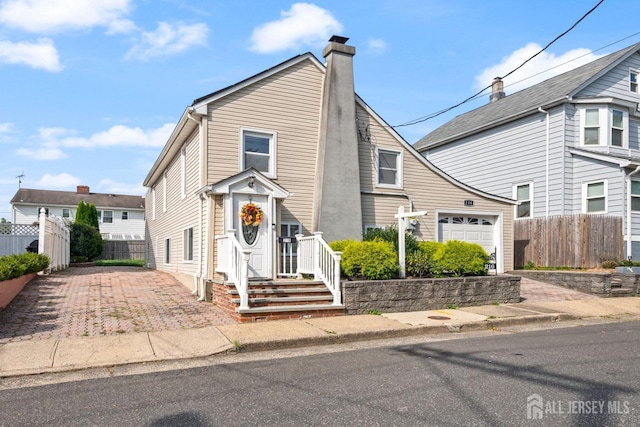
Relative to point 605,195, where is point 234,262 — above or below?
below

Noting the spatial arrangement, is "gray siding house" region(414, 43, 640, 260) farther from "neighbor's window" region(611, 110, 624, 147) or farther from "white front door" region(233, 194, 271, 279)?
"white front door" region(233, 194, 271, 279)

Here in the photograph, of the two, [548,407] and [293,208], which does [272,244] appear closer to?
[293,208]

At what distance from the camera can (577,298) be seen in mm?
13742

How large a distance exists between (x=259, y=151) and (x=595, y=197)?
12.9 meters

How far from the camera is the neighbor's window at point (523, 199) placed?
2130cm

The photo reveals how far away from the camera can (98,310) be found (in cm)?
1034

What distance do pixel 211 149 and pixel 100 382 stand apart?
8.34 meters

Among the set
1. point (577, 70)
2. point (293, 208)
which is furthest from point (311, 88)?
point (577, 70)

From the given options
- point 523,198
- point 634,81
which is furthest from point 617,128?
point 523,198

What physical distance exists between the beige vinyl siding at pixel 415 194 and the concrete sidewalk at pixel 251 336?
497cm

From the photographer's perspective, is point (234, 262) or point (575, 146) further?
point (575, 146)

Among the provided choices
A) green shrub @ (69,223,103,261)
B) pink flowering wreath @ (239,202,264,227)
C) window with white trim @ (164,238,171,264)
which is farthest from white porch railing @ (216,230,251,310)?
green shrub @ (69,223,103,261)

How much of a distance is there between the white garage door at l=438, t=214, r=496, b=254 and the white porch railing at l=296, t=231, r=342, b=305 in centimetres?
615

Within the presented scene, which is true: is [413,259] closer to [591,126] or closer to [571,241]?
[571,241]
